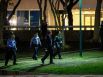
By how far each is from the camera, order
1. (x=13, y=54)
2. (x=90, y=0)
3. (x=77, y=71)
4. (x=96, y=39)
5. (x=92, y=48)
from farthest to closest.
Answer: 1. (x=90, y=0)
2. (x=96, y=39)
3. (x=92, y=48)
4. (x=13, y=54)
5. (x=77, y=71)

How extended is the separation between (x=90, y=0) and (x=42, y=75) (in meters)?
33.0

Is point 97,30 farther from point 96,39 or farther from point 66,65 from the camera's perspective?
point 66,65

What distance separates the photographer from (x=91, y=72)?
62.5 feet

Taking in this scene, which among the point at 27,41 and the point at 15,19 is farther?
the point at 15,19

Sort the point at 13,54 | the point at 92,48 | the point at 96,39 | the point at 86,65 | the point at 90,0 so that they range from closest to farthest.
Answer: the point at 86,65
the point at 13,54
the point at 92,48
the point at 96,39
the point at 90,0

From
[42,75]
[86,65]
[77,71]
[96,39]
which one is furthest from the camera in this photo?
[96,39]

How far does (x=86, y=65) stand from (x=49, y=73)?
298 centimetres

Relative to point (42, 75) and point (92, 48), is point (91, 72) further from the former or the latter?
point (92, 48)

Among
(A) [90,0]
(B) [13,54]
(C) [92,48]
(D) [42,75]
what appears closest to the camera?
(D) [42,75]

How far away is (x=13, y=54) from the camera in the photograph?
74.9 feet

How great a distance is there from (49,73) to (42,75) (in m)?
0.77

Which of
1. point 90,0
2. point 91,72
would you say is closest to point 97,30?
point 90,0

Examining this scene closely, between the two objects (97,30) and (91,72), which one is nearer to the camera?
(91,72)

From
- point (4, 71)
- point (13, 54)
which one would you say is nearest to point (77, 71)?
point (4, 71)
